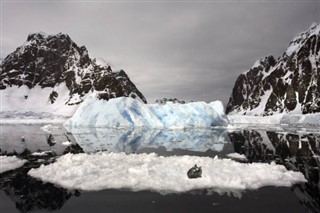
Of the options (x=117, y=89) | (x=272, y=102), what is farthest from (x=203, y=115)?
(x=272, y=102)

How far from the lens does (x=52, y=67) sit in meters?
166

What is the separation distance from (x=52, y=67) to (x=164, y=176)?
166479mm

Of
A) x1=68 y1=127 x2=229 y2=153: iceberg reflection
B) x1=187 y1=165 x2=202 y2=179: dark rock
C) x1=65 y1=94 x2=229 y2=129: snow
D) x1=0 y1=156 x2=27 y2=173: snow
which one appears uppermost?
x1=65 y1=94 x2=229 y2=129: snow

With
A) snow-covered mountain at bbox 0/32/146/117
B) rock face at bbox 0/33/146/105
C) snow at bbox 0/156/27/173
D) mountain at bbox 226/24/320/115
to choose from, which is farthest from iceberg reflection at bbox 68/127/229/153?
rock face at bbox 0/33/146/105

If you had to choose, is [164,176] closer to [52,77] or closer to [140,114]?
[140,114]

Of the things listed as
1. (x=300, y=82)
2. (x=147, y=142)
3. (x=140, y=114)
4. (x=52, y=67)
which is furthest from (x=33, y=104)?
(x=147, y=142)

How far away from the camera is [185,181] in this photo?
39.6 ft

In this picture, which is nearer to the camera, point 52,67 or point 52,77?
point 52,77

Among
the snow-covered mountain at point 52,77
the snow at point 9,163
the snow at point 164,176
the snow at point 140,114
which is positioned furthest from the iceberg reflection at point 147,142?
the snow-covered mountain at point 52,77

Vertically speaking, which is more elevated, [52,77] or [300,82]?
[52,77]

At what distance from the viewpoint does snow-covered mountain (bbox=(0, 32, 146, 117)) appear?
136 meters

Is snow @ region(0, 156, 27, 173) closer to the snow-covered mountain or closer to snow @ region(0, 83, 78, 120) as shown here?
snow @ region(0, 83, 78, 120)

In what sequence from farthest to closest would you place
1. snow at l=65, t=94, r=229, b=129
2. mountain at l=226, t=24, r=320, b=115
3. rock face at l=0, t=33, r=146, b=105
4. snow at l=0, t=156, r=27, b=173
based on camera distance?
rock face at l=0, t=33, r=146, b=105 → mountain at l=226, t=24, r=320, b=115 → snow at l=65, t=94, r=229, b=129 → snow at l=0, t=156, r=27, b=173

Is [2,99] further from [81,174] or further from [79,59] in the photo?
[81,174]
